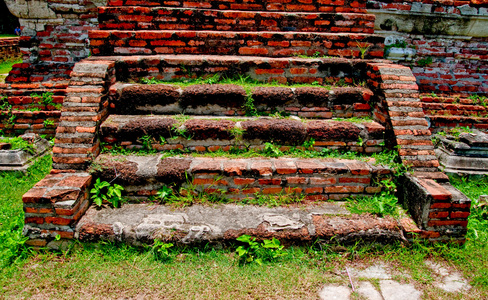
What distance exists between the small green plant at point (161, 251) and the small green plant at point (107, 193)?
24.9 inches

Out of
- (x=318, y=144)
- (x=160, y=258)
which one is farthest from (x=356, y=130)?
(x=160, y=258)

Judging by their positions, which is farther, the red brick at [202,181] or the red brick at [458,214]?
the red brick at [202,181]

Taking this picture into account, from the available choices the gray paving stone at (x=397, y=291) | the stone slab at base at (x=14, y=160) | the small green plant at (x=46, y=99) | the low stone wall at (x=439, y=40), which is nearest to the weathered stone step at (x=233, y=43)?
the low stone wall at (x=439, y=40)

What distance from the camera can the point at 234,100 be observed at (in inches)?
134

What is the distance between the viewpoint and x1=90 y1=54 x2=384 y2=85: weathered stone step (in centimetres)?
359

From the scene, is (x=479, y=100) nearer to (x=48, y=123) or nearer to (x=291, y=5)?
(x=291, y=5)

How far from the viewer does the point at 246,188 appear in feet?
9.32

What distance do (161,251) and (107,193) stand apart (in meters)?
0.82

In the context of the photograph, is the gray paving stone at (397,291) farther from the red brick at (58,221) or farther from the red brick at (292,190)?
the red brick at (58,221)

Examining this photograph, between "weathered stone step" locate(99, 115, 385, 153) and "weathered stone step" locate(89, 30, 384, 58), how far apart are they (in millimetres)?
1109

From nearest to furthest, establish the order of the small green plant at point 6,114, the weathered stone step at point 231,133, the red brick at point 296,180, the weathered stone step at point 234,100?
the red brick at point 296,180, the weathered stone step at point 231,133, the weathered stone step at point 234,100, the small green plant at point 6,114

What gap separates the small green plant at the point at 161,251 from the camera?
2.40 metres

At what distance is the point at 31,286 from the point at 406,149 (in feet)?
11.3

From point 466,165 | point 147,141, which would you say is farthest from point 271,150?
point 466,165
